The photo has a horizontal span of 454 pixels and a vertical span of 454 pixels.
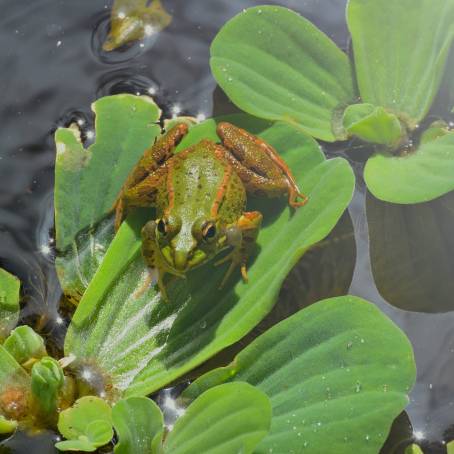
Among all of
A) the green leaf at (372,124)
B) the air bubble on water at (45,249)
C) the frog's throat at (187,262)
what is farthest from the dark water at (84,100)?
the frog's throat at (187,262)

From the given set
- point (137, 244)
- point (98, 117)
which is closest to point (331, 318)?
point (137, 244)

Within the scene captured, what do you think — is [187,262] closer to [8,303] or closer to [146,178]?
[146,178]

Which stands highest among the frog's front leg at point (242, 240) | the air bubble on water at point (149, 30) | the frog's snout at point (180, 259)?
the air bubble on water at point (149, 30)

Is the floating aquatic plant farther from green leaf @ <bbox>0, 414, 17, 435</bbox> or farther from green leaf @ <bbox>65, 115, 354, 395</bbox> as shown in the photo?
green leaf @ <bbox>0, 414, 17, 435</bbox>

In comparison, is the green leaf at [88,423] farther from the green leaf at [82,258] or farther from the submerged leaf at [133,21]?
the submerged leaf at [133,21]

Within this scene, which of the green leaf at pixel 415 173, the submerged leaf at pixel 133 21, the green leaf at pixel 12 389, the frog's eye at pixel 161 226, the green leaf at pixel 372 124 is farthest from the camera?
the submerged leaf at pixel 133 21

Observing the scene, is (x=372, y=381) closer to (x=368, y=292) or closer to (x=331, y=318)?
(x=331, y=318)
